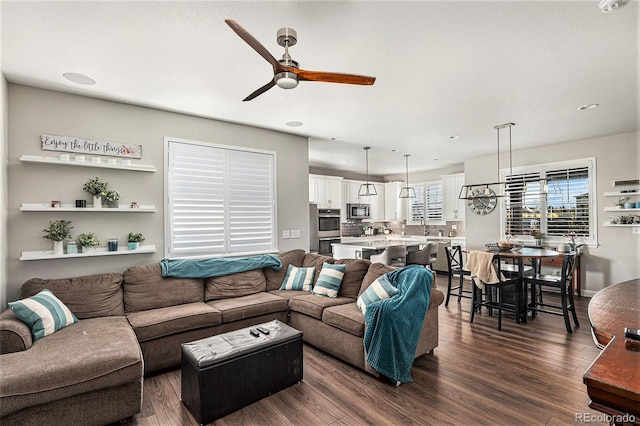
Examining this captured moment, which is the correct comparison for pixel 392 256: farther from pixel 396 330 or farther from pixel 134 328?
pixel 134 328

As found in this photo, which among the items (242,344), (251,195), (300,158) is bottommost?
(242,344)

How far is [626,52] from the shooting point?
2.59 meters

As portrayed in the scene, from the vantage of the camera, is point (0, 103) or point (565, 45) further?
point (0, 103)

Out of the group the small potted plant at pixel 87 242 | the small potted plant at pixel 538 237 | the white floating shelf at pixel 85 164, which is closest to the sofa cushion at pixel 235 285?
the small potted plant at pixel 87 242

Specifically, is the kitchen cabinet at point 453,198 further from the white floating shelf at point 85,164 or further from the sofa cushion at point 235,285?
the white floating shelf at point 85,164

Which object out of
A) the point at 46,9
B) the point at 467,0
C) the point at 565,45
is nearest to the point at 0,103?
the point at 46,9

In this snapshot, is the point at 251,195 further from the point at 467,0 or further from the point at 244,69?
the point at 467,0

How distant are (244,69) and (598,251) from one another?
632 centimetres

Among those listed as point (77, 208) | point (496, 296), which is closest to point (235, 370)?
point (77, 208)

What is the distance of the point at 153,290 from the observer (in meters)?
3.53

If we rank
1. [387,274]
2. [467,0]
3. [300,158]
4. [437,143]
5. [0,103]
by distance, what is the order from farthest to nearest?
1. [437,143]
2. [300,158]
3. [387,274]
4. [0,103]
5. [467,0]

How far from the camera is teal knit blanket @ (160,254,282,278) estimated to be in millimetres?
3723

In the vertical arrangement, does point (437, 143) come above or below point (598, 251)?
above

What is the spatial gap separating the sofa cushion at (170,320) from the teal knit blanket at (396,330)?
1620mm
